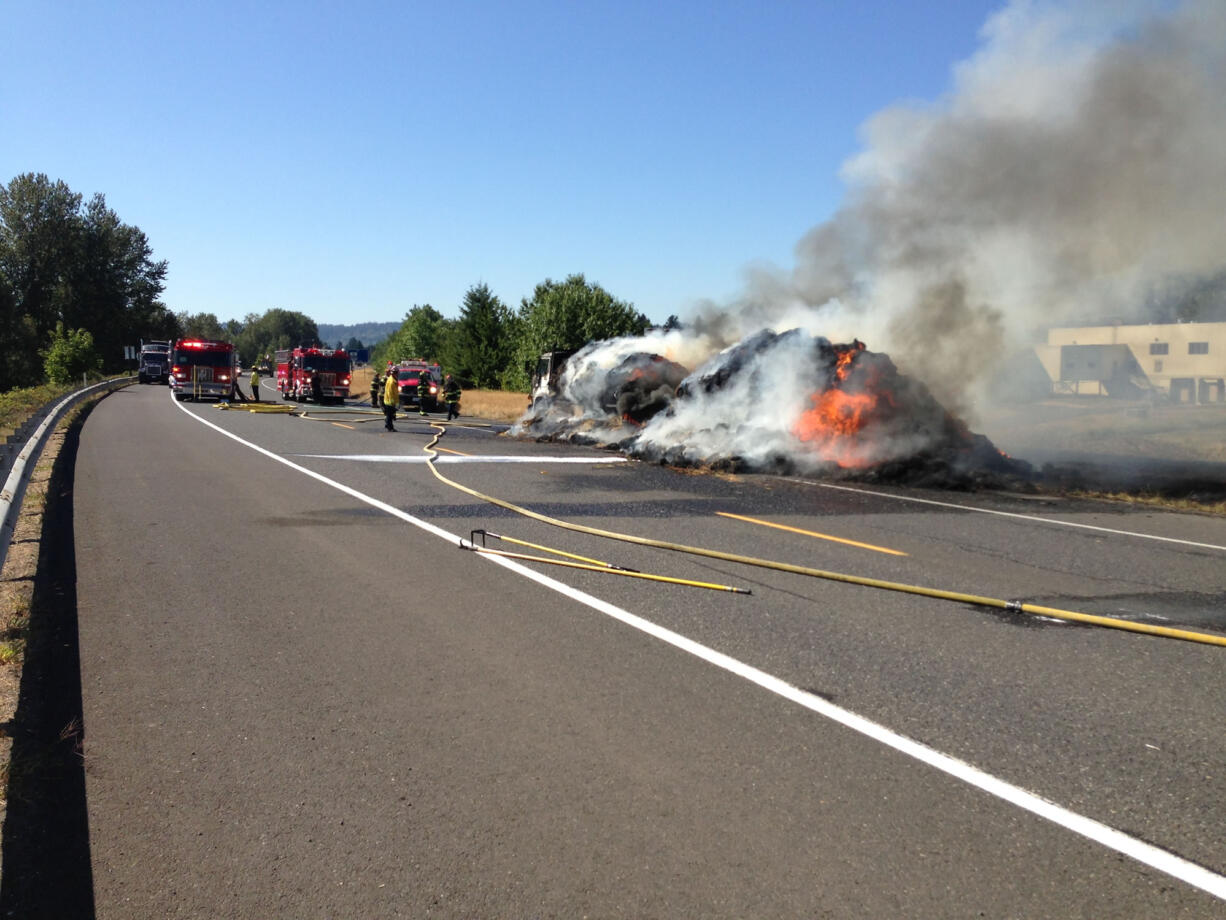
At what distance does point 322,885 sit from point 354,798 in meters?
0.63

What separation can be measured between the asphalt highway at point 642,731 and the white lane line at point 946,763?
19 mm

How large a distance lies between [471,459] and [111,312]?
305ft

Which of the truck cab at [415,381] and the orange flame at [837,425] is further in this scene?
the truck cab at [415,381]

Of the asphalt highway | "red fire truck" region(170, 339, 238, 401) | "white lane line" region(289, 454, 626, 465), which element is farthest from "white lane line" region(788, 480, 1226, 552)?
"red fire truck" region(170, 339, 238, 401)

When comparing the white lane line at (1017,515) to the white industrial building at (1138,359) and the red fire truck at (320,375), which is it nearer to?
the red fire truck at (320,375)

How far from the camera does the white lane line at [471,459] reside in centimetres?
1759

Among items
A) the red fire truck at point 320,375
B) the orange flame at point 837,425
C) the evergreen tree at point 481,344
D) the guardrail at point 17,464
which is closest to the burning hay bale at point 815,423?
the orange flame at point 837,425

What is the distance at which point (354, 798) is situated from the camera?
3852mm

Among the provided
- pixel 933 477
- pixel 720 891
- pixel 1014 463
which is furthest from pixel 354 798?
pixel 1014 463

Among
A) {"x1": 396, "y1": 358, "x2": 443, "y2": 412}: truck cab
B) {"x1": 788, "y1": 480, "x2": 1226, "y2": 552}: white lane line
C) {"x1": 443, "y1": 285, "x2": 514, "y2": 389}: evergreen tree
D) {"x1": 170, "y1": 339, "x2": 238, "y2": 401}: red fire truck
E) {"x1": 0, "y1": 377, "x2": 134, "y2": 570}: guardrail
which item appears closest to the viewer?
{"x1": 0, "y1": 377, "x2": 134, "y2": 570}: guardrail

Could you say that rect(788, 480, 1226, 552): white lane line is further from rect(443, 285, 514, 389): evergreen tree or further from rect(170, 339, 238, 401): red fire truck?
rect(443, 285, 514, 389): evergreen tree

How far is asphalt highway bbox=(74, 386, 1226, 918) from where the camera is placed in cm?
325

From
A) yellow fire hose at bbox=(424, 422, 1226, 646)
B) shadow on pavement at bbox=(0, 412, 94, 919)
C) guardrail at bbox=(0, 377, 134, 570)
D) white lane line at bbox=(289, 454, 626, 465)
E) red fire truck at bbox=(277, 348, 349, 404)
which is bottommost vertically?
shadow on pavement at bbox=(0, 412, 94, 919)

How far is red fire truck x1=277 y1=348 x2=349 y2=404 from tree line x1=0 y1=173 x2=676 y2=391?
56.1 ft
